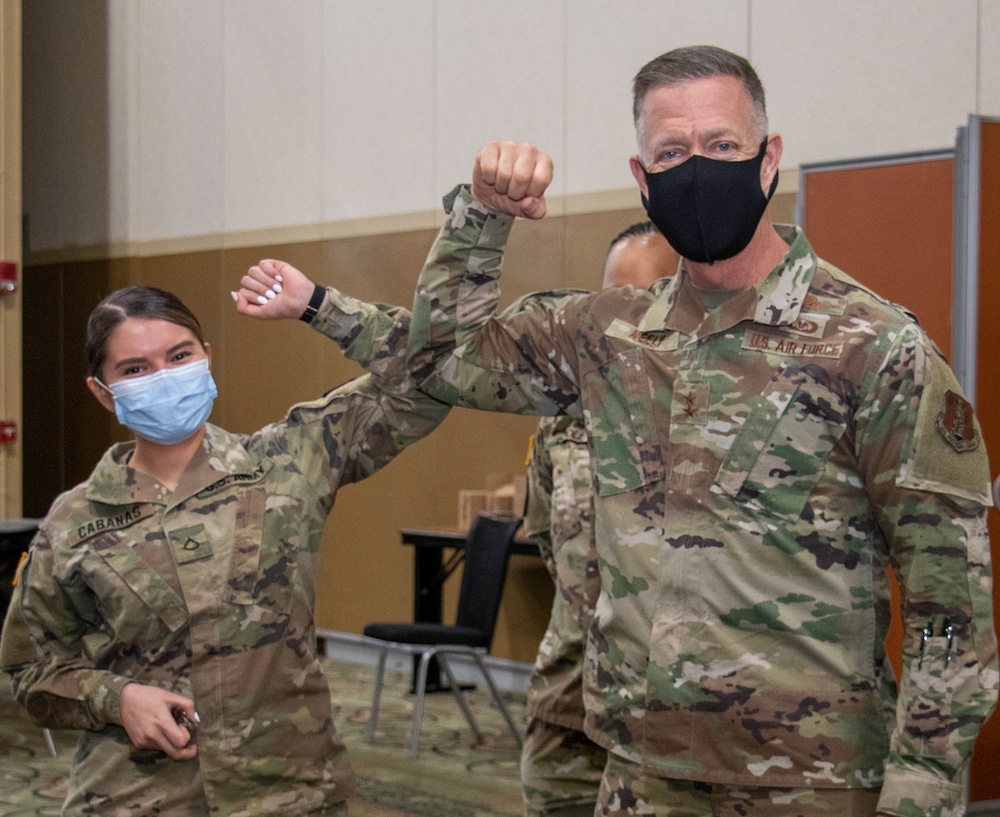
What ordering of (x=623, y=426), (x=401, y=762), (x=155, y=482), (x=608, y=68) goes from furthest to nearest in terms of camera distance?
(x=608, y=68)
(x=401, y=762)
(x=155, y=482)
(x=623, y=426)

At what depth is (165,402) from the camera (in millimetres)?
2162

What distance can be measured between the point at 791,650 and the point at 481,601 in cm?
369

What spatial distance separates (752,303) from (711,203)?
14cm

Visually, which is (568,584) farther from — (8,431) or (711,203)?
(8,431)

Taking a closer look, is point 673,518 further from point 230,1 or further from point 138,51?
point 138,51

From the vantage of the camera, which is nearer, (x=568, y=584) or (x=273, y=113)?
(x=568, y=584)

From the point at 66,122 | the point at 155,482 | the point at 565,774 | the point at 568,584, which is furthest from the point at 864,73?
the point at 66,122

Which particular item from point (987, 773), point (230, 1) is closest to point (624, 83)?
point (230, 1)

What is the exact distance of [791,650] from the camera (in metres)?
1.62

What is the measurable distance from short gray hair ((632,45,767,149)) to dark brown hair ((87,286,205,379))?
0.95 m

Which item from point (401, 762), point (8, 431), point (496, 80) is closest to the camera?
point (401, 762)

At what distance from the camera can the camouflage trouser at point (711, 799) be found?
1.60 metres

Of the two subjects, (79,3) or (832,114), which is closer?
(832,114)

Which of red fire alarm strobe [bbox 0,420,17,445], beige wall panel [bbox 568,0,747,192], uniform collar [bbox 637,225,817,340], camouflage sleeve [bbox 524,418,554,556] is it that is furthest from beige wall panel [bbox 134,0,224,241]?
uniform collar [bbox 637,225,817,340]
